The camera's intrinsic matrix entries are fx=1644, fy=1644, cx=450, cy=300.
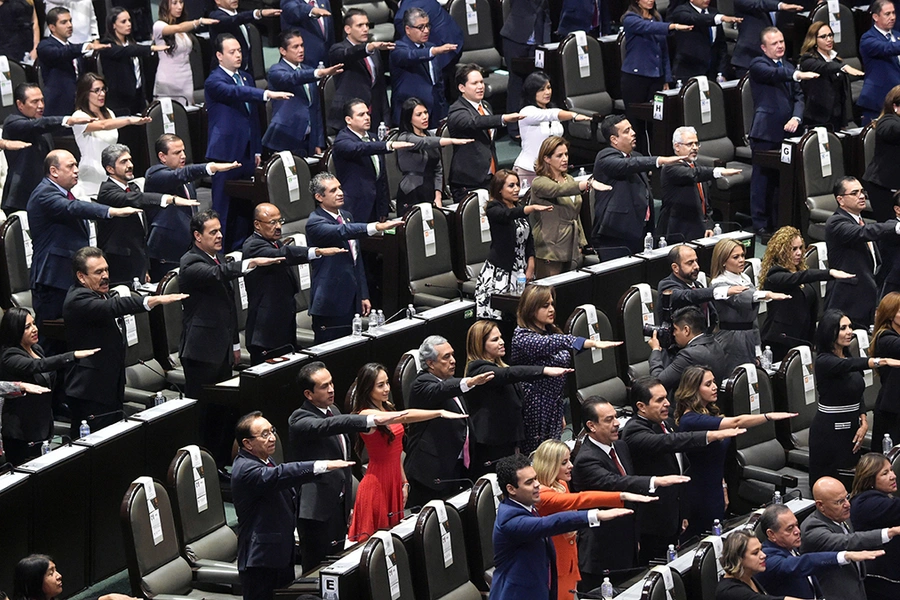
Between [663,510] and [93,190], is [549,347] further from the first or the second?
[93,190]

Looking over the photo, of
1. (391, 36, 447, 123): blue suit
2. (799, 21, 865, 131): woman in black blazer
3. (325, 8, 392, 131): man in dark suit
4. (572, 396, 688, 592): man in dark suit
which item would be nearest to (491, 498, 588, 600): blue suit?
(572, 396, 688, 592): man in dark suit

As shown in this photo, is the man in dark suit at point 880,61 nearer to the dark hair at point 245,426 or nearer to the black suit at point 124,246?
the black suit at point 124,246

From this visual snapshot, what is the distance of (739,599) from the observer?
5965mm

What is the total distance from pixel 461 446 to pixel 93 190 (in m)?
3.03

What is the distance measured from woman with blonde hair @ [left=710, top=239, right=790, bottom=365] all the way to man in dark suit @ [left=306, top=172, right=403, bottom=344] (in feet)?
5.16

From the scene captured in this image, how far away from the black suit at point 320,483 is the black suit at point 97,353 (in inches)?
45.2

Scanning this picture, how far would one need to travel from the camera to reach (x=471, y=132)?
932 cm

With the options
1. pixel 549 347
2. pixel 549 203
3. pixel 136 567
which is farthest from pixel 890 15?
pixel 136 567

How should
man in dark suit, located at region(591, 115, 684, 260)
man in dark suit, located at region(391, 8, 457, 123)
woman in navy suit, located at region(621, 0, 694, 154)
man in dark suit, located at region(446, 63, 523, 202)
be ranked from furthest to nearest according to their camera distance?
woman in navy suit, located at region(621, 0, 694, 154), man in dark suit, located at region(391, 8, 457, 123), man in dark suit, located at region(446, 63, 523, 202), man in dark suit, located at region(591, 115, 684, 260)

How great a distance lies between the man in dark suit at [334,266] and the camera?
25.8 feet

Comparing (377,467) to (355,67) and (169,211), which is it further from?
(355,67)

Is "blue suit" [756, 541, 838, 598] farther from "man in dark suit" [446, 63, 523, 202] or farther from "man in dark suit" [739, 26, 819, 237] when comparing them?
"man in dark suit" [739, 26, 819, 237]

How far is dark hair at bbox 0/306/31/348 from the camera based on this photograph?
278 inches

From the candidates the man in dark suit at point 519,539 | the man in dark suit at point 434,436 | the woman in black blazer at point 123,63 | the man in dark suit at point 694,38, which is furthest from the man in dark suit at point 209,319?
the man in dark suit at point 694,38
